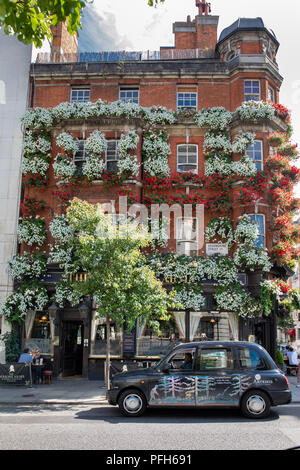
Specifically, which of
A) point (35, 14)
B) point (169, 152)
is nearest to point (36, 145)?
point (169, 152)

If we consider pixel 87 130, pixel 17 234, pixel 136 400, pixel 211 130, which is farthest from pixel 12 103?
pixel 136 400

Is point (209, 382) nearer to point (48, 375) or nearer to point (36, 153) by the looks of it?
point (48, 375)

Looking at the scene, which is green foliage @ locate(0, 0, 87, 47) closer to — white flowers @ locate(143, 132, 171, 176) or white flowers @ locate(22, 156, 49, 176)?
white flowers @ locate(143, 132, 171, 176)

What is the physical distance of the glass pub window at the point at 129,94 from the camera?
21.1 meters

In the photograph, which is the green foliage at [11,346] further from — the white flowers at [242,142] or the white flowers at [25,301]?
the white flowers at [242,142]

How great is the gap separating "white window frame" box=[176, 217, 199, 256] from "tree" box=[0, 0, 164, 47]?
12486 mm

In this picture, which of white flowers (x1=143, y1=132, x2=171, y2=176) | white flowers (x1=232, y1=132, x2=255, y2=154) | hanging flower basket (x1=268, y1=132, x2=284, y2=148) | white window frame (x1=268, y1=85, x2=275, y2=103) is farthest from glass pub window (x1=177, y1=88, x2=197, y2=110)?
hanging flower basket (x1=268, y1=132, x2=284, y2=148)

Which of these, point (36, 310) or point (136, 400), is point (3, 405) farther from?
point (36, 310)

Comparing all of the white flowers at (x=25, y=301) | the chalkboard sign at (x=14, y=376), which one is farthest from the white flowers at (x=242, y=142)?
the chalkboard sign at (x=14, y=376)

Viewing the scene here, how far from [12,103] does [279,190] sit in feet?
45.4

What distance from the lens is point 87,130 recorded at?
19734mm

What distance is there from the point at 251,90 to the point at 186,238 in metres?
8.11

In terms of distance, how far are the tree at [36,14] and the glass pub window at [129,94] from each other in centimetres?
1382

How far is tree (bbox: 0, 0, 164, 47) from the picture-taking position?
6.29m
